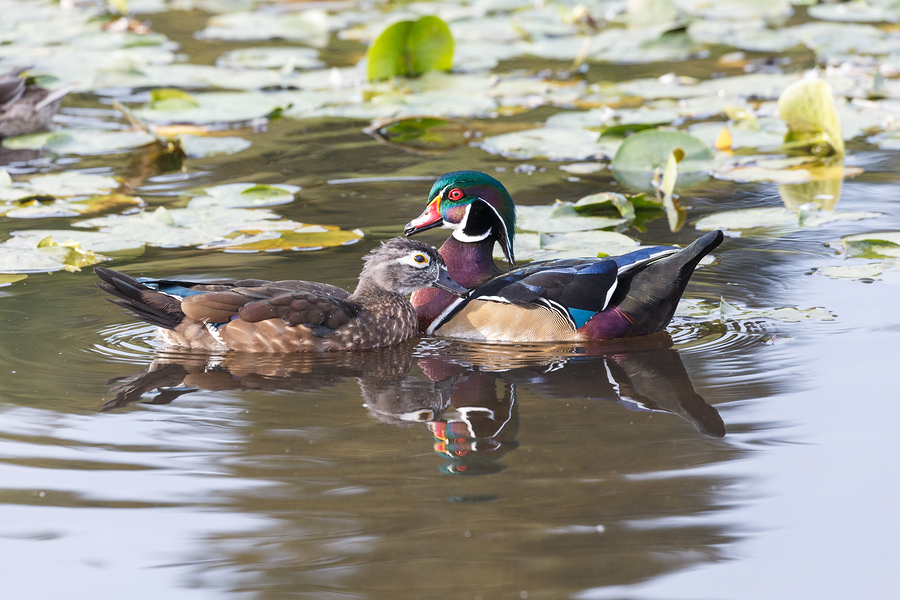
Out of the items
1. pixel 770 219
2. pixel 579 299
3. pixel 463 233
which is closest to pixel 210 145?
pixel 463 233

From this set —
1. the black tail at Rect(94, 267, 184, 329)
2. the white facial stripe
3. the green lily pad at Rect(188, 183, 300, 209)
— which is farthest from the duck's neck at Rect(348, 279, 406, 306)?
the green lily pad at Rect(188, 183, 300, 209)

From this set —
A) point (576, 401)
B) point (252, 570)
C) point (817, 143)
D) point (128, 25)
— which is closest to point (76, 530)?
point (252, 570)

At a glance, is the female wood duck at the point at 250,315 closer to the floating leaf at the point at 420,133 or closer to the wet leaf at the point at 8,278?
the wet leaf at the point at 8,278

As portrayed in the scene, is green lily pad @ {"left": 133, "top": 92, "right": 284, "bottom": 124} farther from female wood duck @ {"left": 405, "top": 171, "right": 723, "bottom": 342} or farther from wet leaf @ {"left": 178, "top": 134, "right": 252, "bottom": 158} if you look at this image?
female wood duck @ {"left": 405, "top": 171, "right": 723, "bottom": 342}

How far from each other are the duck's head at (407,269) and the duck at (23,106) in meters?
5.65

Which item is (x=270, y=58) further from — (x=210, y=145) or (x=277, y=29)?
(x=210, y=145)

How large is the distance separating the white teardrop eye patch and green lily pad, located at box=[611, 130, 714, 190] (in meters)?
3.04

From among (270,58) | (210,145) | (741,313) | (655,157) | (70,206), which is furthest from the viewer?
(270,58)

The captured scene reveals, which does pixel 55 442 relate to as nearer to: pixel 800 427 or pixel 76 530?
pixel 76 530

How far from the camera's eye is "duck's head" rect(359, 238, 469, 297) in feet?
20.1

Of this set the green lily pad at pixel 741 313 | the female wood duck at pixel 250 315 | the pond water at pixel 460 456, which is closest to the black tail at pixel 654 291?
the pond water at pixel 460 456

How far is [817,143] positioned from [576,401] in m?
5.40

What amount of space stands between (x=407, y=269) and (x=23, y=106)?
19.8 ft

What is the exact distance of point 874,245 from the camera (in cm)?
673
